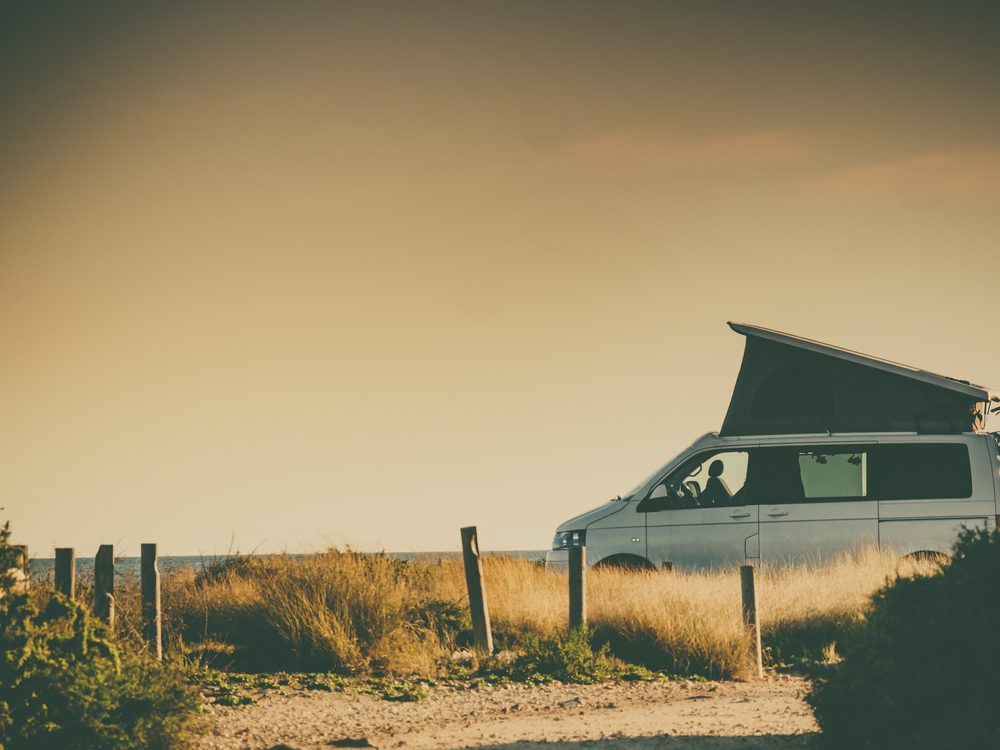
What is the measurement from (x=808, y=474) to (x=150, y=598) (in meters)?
7.45

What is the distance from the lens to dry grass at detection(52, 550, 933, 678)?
26.2 feet

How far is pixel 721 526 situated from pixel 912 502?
7.33ft

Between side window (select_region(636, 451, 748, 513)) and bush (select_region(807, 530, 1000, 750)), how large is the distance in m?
6.25

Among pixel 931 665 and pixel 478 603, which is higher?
pixel 931 665

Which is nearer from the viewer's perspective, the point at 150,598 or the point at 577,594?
the point at 150,598

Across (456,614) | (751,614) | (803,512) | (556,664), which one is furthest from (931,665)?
(803,512)

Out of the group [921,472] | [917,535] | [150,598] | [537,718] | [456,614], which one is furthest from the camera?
[921,472]

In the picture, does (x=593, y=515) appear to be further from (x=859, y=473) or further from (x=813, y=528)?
(x=859, y=473)

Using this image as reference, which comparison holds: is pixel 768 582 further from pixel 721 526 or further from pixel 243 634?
pixel 243 634

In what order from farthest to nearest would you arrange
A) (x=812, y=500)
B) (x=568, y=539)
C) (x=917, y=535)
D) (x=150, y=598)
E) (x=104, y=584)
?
(x=568, y=539) → (x=812, y=500) → (x=917, y=535) → (x=150, y=598) → (x=104, y=584)

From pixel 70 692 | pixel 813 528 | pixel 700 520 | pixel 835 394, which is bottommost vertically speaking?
pixel 70 692

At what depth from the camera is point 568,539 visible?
428 inches

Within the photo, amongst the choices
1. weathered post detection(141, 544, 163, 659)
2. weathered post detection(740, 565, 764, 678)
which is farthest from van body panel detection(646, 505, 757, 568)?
weathered post detection(141, 544, 163, 659)

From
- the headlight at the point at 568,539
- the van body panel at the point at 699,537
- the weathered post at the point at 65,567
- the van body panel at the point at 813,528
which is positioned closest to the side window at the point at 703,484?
the van body panel at the point at 699,537
